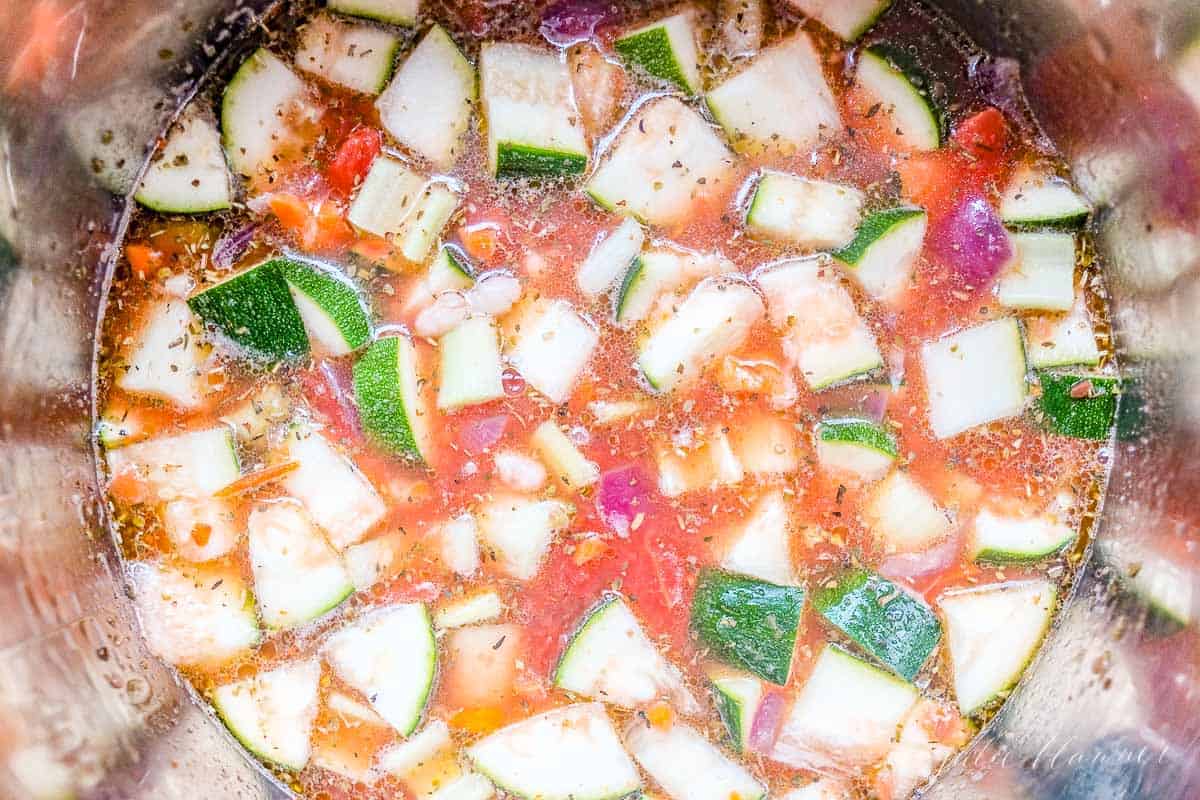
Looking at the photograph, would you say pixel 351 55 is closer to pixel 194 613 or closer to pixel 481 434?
pixel 481 434

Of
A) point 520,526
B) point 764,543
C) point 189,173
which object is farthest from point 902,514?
point 189,173

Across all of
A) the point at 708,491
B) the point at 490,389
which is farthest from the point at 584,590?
the point at 490,389

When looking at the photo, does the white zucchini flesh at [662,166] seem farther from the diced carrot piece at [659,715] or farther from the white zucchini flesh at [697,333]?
the diced carrot piece at [659,715]

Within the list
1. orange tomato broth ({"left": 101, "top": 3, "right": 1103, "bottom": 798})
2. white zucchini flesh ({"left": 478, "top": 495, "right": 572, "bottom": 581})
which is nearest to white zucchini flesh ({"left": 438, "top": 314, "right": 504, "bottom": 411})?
orange tomato broth ({"left": 101, "top": 3, "right": 1103, "bottom": 798})

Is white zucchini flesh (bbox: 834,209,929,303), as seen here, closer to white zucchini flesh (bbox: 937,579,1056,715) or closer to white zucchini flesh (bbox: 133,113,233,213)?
white zucchini flesh (bbox: 937,579,1056,715)

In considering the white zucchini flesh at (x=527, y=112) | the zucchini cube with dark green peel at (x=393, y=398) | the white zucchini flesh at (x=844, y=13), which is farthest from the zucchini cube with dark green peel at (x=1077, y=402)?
the zucchini cube with dark green peel at (x=393, y=398)
